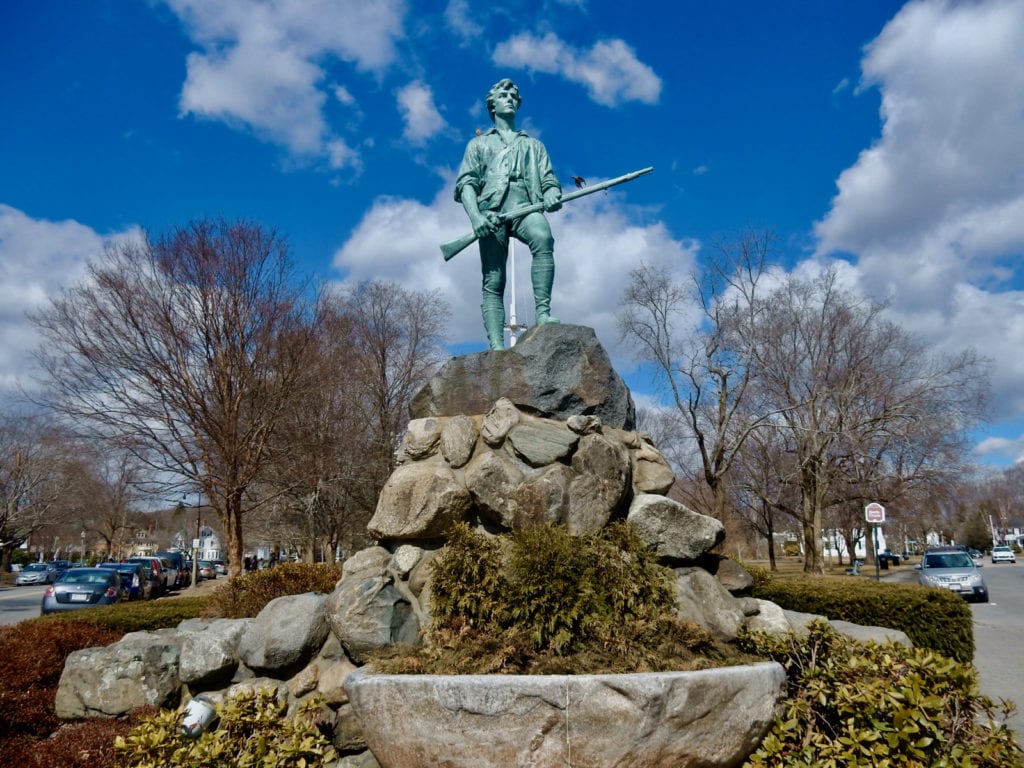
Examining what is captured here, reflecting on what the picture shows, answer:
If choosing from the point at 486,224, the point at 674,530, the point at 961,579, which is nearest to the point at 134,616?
the point at 486,224

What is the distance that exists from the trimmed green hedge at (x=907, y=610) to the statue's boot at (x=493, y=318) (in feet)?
13.7

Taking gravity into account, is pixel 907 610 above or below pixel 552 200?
below

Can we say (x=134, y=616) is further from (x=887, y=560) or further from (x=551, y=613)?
(x=887, y=560)

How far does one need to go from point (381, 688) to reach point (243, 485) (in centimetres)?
1469

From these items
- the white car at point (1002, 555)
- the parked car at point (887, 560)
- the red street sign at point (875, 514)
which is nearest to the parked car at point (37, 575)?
the red street sign at point (875, 514)

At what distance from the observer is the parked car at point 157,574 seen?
26.2 meters

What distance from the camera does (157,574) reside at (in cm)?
2750

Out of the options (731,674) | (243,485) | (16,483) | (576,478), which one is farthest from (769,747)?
(16,483)

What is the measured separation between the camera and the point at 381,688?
4.00 m

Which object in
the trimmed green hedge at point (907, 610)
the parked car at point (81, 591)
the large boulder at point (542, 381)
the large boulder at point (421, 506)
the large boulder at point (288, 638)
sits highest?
the large boulder at point (542, 381)

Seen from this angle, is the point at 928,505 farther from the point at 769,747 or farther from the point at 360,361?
the point at 769,747

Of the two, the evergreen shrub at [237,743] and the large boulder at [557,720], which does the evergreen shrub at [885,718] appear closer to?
the large boulder at [557,720]

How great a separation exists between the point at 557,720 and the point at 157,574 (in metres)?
27.9

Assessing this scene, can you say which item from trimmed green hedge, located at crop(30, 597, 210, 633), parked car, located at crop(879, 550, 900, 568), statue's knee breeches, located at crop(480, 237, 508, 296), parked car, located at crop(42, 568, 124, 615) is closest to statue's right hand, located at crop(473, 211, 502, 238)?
statue's knee breeches, located at crop(480, 237, 508, 296)
